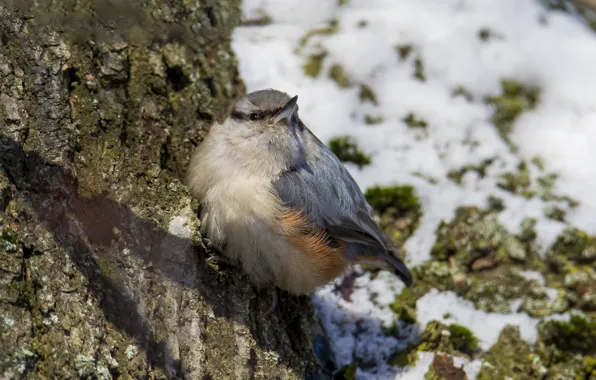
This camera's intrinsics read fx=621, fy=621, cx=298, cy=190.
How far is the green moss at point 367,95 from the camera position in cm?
488

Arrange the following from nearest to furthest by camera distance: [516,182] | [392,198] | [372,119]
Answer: [392,198] → [516,182] → [372,119]

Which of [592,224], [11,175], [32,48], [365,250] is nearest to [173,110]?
[32,48]

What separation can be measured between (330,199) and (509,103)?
91.2 inches

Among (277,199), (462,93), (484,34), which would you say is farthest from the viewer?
(484,34)

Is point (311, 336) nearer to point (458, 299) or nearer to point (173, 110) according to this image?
point (458, 299)

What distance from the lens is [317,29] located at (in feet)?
17.0

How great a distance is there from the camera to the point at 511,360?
12.3 ft

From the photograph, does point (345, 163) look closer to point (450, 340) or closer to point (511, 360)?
point (450, 340)

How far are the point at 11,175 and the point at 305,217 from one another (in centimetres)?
150

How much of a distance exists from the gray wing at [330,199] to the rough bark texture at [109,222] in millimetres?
513

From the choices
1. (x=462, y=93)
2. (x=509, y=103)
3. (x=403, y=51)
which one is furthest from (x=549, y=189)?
(x=403, y=51)

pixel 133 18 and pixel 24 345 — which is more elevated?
pixel 133 18

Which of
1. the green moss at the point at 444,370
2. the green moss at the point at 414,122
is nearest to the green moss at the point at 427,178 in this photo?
the green moss at the point at 414,122

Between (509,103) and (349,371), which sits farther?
(509,103)
